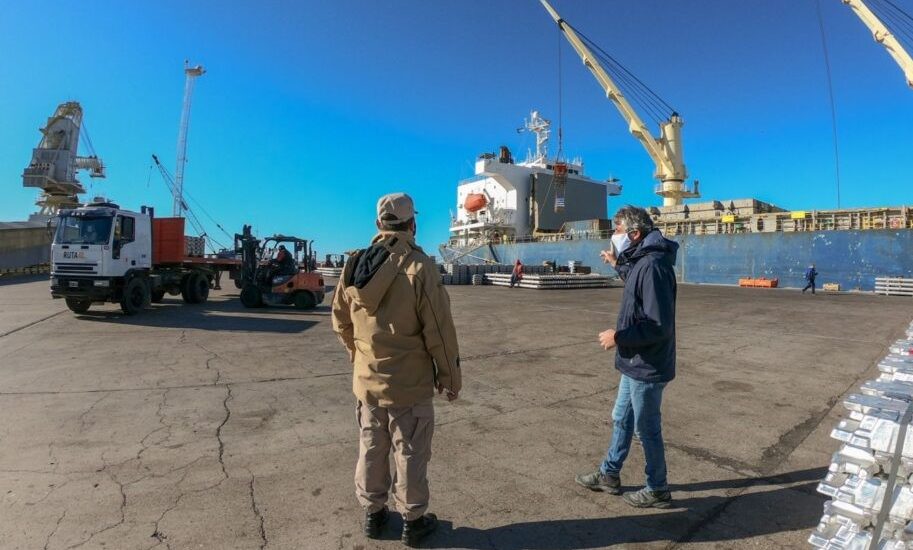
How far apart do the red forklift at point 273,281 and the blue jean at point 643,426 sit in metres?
12.6

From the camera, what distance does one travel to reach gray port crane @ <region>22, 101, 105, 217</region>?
45.8 meters

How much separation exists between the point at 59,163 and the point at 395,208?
59.4 meters

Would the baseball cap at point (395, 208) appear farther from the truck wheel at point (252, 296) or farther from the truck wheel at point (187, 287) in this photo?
the truck wheel at point (187, 287)

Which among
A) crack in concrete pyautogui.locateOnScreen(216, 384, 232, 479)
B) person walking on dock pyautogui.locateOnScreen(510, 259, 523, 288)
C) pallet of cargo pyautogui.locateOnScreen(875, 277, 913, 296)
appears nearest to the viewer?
crack in concrete pyautogui.locateOnScreen(216, 384, 232, 479)

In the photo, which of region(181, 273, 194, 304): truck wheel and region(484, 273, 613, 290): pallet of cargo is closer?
region(181, 273, 194, 304): truck wheel

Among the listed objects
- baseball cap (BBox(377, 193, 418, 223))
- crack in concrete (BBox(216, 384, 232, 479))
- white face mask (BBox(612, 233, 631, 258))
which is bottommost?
crack in concrete (BBox(216, 384, 232, 479))

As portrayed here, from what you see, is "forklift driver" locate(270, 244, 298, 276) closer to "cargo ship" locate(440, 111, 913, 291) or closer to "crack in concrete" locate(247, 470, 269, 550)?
"crack in concrete" locate(247, 470, 269, 550)

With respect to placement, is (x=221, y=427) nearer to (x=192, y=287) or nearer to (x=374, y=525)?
(x=374, y=525)

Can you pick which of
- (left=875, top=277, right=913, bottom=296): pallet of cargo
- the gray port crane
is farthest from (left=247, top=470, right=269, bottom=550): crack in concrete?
the gray port crane

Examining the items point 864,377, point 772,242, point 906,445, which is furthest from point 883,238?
point 906,445

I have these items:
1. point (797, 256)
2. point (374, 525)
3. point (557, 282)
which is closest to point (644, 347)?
point (374, 525)

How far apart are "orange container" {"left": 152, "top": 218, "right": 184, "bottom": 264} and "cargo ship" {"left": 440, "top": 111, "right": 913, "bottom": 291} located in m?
27.0

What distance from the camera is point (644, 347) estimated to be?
2854 millimetres

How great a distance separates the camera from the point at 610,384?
19.4 ft
